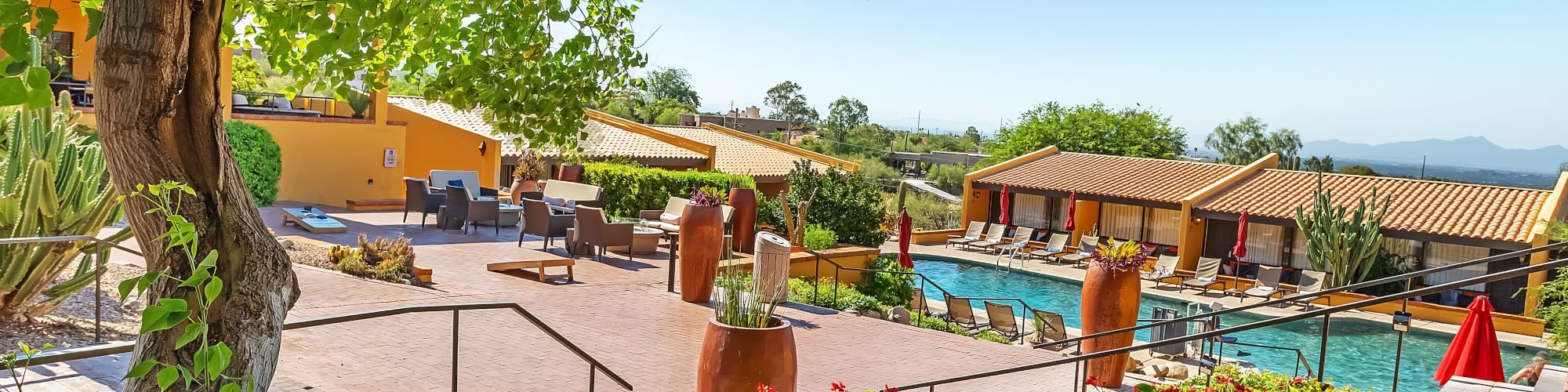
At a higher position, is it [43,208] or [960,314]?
[43,208]

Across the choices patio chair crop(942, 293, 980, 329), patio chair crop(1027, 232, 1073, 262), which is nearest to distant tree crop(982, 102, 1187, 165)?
patio chair crop(1027, 232, 1073, 262)

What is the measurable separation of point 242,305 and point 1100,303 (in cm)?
793

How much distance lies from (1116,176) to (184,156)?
28.0 m

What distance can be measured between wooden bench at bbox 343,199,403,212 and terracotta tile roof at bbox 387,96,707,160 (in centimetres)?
261

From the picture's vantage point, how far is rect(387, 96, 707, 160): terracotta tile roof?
75.8ft

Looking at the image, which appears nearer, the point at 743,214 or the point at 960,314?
the point at 743,214

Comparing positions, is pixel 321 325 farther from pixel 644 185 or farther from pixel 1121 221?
pixel 1121 221

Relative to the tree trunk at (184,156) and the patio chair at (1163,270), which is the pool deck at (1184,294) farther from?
the tree trunk at (184,156)

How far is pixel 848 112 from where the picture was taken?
279 ft

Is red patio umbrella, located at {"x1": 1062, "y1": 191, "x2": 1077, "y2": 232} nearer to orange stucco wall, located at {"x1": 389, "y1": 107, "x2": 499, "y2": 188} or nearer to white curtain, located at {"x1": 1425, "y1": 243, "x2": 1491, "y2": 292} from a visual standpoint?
white curtain, located at {"x1": 1425, "y1": 243, "x2": 1491, "y2": 292}

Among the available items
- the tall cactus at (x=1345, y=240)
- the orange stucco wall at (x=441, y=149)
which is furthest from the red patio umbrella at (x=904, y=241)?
the orange stucco wall at (x=441, y=149)

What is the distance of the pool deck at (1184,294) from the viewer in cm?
1805

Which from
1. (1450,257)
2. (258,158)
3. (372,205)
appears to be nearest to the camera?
(258,158)

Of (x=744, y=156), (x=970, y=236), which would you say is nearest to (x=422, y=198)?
(x=970, y=236)
